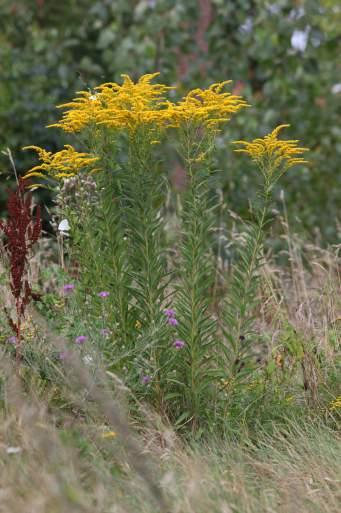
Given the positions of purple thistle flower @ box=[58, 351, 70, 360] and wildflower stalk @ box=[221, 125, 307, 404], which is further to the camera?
wildflower stalk @ box=[221, 125, 307, 404]

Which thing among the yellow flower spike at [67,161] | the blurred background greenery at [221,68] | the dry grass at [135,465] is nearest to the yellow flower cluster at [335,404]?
the dry grass at [135,465]

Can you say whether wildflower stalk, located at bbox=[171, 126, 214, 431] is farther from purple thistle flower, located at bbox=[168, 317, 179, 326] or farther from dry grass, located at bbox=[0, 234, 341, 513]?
dry grass, located at bbox=[0, 234, 341, 513]

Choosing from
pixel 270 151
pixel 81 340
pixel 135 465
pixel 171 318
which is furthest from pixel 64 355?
pixel 270 151

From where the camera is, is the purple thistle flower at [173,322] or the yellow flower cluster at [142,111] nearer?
the yellow flower cluster at [142,111]

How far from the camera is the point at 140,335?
12.9ft

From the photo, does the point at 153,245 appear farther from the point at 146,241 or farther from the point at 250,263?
the point at 250,263

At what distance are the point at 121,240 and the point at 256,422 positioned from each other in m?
0.96

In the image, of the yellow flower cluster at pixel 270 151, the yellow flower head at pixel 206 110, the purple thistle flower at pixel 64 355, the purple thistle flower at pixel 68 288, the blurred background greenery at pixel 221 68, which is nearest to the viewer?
the purple thistle flower at pixel 64 355

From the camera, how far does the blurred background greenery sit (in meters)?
8.13

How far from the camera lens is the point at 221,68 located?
8469mm

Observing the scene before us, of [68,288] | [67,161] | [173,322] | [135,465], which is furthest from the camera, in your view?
[68,288]

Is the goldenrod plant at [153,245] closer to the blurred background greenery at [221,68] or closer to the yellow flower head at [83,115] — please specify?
the yellow flower head at [83,115]

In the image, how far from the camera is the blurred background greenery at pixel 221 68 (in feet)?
Answer: 26.7

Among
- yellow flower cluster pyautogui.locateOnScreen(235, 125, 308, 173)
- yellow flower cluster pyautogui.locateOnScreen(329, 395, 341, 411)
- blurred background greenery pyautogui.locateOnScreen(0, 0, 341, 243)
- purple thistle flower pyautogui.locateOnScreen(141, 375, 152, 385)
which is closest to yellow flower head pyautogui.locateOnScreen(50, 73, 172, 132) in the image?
yellow flower cluster pyautogui.locateOnScreen(235, 125, 308, 173)
